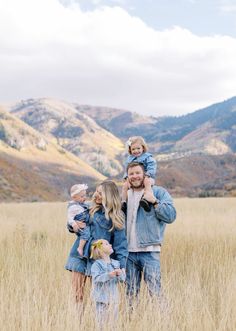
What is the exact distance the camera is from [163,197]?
4.87 m

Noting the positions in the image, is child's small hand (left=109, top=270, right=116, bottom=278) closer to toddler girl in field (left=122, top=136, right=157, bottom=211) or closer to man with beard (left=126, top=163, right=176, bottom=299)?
man with beard (left=126, top=163, right=176, bottom=299)

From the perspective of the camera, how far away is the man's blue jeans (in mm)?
4812

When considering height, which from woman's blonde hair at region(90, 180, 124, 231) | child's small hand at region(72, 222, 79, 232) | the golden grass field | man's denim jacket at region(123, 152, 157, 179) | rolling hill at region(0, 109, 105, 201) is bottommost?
the golden grass field

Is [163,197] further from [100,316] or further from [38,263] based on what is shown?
[38,263]

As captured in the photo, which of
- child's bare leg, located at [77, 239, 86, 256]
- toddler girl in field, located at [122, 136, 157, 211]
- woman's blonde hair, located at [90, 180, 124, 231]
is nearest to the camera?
woman's blonde hair, located at [90, 180, 124, 231]

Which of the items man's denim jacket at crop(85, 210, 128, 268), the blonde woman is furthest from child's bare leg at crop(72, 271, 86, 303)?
man's denim jacket at crop(85, 210, 128, 268)

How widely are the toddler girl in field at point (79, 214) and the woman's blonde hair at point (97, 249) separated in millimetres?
262

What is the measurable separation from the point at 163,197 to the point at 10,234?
4.90m

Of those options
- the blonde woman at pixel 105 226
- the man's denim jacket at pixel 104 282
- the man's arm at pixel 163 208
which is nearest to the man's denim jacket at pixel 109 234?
the blonde woman at pixel 105 226

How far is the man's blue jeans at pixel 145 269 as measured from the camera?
4.81 m

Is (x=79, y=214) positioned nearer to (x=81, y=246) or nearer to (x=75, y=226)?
(x=75, y=226)

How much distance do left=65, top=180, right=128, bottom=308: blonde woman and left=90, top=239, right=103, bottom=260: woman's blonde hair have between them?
0.21 m

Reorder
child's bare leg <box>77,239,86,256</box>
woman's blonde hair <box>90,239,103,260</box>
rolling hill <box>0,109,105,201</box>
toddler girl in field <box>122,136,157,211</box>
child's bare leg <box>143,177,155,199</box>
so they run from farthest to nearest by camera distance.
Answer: rolling hill <box>0,109,105,201</box>, toddler girl in field <box>122,136,157,211</box>, child's bare leg <box>143,177,155,199</box>, child's bare leg <box>77,239,86,256</box>, woman's blonde hair <box>90,239,103,260</box>

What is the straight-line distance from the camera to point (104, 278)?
4129 mm
